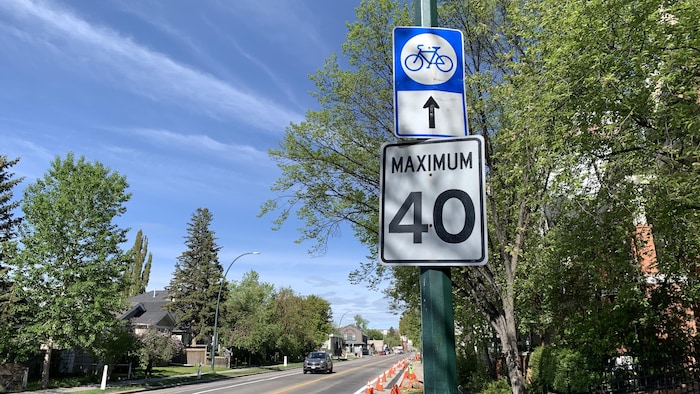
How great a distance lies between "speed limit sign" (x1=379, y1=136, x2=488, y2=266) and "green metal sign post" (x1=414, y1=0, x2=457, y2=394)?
11 cm

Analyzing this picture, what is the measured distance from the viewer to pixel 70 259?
2319 centimetres

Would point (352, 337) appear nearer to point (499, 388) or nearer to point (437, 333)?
point (499, 388)

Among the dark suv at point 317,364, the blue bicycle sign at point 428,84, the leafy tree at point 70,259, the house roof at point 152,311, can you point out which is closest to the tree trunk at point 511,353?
the blue bicycle sign at point 428,84

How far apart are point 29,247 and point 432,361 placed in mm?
26106

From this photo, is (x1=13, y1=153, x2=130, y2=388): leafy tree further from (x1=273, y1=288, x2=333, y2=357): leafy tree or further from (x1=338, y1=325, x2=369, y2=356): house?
(x1=338, y1=325, x2=369, y2=356): house

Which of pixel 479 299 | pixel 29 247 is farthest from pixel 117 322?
pixel 479 299

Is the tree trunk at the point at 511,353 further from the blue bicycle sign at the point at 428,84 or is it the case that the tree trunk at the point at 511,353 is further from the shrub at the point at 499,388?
the blue bicycle sign at the point at 428,84

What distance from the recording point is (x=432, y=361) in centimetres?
221

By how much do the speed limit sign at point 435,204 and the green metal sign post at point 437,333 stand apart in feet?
0.37

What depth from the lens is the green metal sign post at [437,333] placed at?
2.17m

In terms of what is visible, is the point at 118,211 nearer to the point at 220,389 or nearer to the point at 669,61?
the point at 220,389

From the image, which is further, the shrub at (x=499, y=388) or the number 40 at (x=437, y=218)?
the shrub at (x=499, y=388)

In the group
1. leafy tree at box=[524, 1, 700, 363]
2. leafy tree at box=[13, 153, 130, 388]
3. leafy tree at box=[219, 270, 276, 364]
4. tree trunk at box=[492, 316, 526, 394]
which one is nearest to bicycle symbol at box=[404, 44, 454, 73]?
leafy tree at box=[524, 1, 700, 363]

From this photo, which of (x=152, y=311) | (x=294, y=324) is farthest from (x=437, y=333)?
(x=294, y=324)
